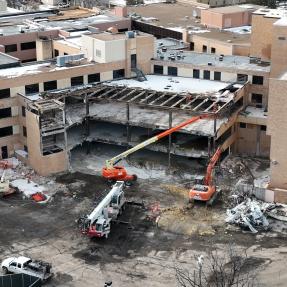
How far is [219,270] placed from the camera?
5284 cm

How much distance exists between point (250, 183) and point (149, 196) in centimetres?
1036

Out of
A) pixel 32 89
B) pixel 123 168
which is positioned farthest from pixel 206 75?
pixel 32 89

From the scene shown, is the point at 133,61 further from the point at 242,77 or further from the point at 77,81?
the point at 242,77

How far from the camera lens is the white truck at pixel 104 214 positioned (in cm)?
5775

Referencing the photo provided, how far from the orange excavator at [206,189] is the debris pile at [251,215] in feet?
7.88

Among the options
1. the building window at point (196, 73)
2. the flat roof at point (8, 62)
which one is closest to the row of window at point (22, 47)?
the flat roof at point (8, 62)

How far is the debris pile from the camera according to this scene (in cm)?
5981

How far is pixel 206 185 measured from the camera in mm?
65625

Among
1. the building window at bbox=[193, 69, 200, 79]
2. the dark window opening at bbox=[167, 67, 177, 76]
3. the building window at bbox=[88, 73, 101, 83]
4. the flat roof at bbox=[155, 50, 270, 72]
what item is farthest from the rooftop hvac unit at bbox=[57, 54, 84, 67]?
the building window at bbox=[193, 69, 200, 79]

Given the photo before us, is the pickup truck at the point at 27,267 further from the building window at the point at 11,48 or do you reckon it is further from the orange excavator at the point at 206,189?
the building window at the point at 11,48

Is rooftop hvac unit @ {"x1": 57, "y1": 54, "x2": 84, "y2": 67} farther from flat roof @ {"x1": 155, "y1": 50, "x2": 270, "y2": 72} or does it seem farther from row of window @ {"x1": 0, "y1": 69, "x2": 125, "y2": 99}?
flat roof @ {"x1": 155, "y1": 50, "x2": 270, "y2": 72}

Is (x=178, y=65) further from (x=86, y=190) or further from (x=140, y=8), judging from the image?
(x=140, y=8)

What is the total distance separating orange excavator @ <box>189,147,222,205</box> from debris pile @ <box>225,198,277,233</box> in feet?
7.88

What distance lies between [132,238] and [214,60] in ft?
113
